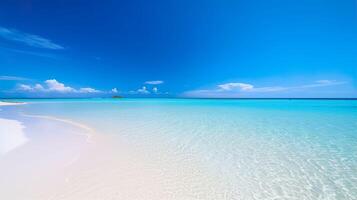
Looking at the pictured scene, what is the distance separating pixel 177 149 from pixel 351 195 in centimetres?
377

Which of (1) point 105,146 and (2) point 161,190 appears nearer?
(2) point 161,190

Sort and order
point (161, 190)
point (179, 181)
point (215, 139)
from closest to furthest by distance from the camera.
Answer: point (161, 190) < point (179, 181) < point (215, 139)

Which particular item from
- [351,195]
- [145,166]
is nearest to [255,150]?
[351,195]

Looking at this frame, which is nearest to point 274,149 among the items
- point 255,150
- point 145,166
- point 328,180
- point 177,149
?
point 255,150

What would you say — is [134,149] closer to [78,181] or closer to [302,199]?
[78,181]

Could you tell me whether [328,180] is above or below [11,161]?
below

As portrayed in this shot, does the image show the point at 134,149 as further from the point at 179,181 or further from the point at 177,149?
the point at 179,181

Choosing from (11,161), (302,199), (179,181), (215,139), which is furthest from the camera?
(215,139)

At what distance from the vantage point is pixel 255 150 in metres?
5.12

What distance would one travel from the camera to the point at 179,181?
3250 mm

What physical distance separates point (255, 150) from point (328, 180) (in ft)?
6.22

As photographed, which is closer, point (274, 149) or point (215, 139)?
point (274, 149)

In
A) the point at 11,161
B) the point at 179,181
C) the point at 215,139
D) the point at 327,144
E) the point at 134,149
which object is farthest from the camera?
the point at 215,139

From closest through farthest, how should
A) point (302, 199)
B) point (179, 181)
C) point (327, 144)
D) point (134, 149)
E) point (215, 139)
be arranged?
point (302, 199)
point (179, 181)
point (134, 149)
point (327, 144)
point (215, 139)
